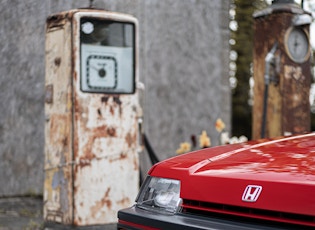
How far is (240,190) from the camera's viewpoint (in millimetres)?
2564

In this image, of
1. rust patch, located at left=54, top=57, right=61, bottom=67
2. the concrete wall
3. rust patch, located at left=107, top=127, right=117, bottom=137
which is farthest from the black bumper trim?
the concrete wall

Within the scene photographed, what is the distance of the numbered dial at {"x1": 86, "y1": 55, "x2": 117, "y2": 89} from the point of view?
16.9ft

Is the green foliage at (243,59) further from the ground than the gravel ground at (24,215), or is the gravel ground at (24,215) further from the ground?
the green foliage at (243,59)

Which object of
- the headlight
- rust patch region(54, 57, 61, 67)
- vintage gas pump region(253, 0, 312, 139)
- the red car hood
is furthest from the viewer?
vintage gas pump region(253, 0, 312, 139)

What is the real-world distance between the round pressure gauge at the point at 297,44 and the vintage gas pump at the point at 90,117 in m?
1.56

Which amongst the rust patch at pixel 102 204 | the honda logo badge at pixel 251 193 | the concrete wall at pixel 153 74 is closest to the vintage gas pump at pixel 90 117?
the rust patch at pixel 102 204

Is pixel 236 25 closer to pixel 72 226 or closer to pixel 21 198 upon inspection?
pixel 21 198

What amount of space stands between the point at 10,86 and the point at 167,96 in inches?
84.1

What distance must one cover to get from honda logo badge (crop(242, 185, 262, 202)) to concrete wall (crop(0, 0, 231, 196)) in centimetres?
486

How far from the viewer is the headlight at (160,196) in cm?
285

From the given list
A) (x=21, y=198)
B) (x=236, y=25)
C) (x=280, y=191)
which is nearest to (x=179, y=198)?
(x=280, y=191)

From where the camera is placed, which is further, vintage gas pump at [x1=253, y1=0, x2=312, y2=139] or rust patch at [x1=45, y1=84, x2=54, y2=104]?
vintage gas pump at [x1=253, y1=0, x2=312, y2=139]

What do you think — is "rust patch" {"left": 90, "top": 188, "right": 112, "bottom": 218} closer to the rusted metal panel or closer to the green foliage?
the rusted metal panel

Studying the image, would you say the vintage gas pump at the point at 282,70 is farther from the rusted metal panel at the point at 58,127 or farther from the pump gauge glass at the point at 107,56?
the rusted metal panel at the point at 58,127
